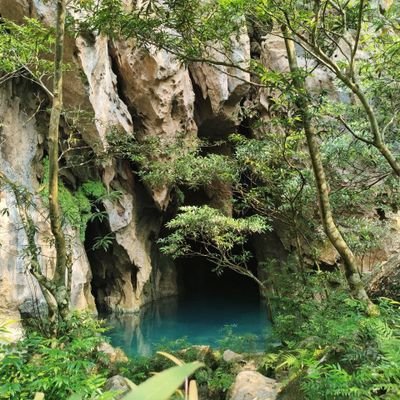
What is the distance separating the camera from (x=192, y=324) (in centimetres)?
1112

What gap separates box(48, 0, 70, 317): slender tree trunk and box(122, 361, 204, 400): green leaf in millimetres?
2946

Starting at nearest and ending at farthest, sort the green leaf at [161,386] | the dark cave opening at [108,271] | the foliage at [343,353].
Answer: the green leaf at [161,386] < the foliage at [343,353] < the dark cave opening at [108,271]

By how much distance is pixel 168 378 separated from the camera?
0.59 metres

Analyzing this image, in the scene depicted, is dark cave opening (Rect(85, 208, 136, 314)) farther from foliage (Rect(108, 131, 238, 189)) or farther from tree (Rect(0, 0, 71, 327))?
tree (Rect(0, 0, 71, 327))

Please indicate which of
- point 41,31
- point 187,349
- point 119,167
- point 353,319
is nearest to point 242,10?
point 41,31

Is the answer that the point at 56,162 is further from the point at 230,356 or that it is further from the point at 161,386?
the point at 230,356

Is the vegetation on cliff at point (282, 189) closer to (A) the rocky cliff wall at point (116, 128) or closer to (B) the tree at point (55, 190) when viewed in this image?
(B) the tree at point (55, 190)

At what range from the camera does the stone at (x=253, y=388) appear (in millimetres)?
3250

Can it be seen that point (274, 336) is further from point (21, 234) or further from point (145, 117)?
point (145, 117)

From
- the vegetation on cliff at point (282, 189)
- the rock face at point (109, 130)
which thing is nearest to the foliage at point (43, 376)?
the vegetation on cliff at point (282, 189)

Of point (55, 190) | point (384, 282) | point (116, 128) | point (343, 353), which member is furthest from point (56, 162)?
point (116, 128)

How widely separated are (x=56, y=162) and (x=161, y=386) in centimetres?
306

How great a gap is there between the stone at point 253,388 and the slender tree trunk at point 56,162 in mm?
1567

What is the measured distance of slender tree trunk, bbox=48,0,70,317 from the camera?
10.6 ft
